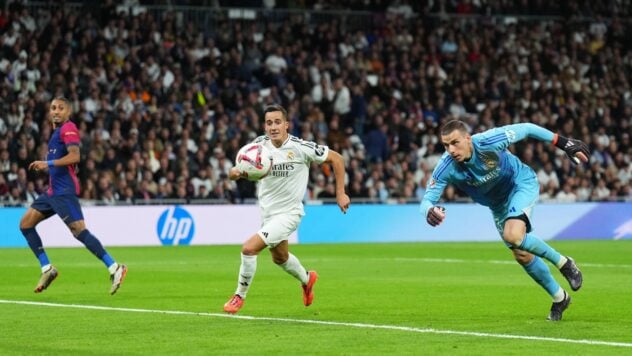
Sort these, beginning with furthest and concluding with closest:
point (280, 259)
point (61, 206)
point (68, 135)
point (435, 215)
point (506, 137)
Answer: point (61, 206) → point (68, 135) → point (280, 259) → point (506, 137) → point (435, 215)

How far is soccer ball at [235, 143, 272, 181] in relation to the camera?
1290 centimetres

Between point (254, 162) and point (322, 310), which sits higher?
point (254, 162)

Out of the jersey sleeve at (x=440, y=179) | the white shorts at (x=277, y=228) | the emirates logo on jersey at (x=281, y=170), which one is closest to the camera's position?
the jersey sleeve at (x=440, y=179)

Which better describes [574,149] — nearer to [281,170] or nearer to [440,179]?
[440,179]

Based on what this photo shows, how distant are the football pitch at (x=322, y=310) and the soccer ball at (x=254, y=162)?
4.80ft

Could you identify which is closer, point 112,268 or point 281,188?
point 281,188

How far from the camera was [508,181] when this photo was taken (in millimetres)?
12570

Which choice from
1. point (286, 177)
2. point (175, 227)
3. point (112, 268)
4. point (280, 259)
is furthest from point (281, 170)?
point (175, 227)

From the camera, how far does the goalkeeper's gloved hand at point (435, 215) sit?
38.0 feet

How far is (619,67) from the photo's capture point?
41219 mm

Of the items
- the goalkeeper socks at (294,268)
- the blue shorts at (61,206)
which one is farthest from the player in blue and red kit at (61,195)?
the goalkeeper socks at (294,268)

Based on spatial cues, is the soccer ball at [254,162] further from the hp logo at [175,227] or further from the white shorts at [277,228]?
the hp logo at [175,227]

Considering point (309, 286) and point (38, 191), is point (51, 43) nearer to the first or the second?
point (38, 191)

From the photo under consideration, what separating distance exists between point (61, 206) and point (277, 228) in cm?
374
